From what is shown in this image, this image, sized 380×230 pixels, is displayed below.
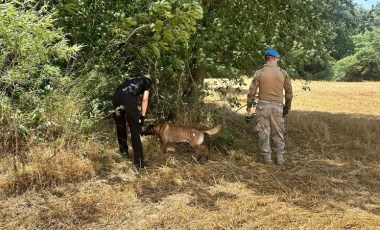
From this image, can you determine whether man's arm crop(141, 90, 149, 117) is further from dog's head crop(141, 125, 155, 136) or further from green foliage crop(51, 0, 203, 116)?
dog's head crop(141, 125, 155, 136)

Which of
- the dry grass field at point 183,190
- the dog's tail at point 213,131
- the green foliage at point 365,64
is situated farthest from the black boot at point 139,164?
the green foliage at point 365,64

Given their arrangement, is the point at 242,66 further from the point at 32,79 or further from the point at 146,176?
the point at 32,79

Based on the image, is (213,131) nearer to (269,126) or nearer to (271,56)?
(269,126)

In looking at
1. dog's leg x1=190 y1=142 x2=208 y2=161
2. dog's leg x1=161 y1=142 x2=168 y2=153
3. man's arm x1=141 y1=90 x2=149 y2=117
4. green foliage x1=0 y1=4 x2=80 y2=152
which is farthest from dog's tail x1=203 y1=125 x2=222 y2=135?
green foliage x1=0 y1=4 x2=80 y2=152

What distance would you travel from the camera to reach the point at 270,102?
6.96 m

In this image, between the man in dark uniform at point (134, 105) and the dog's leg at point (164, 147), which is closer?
the man in dark uniform at point (134, 105)

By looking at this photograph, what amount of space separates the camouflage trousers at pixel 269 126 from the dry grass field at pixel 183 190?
0.25m

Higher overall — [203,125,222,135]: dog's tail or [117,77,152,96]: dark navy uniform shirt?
[117,77,152,96]: dark navy uniform shirt

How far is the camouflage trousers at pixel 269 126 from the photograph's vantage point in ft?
22.8

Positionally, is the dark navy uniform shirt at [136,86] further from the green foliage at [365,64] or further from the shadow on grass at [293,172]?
the green foliage at [365,64]

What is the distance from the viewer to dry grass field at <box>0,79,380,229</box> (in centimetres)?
461

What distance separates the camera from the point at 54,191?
520 centimetres

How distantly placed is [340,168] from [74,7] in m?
4.98

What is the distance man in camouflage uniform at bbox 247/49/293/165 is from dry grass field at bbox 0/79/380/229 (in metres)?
0.34
